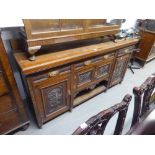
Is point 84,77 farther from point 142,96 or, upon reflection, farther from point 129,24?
point 129,24

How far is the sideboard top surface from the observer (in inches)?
41.2

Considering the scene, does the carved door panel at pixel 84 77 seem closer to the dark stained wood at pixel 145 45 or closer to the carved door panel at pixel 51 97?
the carved door panel at pixel 51 97

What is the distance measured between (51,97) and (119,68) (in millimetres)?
1161

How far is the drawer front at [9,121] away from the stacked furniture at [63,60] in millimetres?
200

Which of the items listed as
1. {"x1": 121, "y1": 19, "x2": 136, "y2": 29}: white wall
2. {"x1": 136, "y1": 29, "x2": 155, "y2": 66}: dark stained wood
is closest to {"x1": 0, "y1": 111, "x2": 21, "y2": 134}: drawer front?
{"x1": 121, "y1": 19, "x2": 136, "y2": 29}: white wall

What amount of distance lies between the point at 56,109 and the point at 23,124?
1.25 ft

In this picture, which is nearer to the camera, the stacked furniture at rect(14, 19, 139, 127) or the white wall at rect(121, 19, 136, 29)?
the stacked furniture at rect(14, 19, 139, 127)

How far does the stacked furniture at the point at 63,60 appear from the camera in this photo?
3.61 feet

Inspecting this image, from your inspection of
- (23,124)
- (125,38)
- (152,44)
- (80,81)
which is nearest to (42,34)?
(80,81)

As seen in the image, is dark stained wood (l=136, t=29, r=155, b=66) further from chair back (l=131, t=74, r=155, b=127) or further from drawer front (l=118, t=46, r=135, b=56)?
chair back (l=131, t=74, r=155, b=127)

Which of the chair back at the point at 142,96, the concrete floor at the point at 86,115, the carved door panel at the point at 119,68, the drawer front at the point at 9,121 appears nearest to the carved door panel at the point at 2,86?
the drawer front at the point at 9,121
